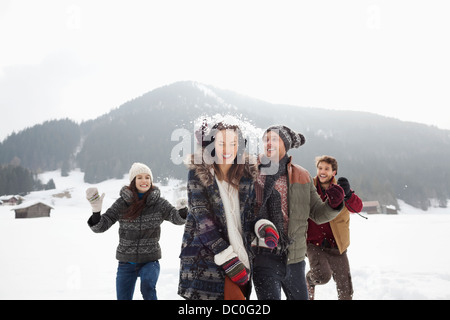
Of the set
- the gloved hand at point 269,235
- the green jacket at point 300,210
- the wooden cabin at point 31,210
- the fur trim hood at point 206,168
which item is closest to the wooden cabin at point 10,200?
the wooden cabin at point 31,210

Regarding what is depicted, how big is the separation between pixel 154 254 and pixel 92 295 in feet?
6.03

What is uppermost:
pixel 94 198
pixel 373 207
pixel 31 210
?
pixel 94 198

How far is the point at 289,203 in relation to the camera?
8.92ft

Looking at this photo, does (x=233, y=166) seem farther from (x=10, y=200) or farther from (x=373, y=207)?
(x=10, y=200)

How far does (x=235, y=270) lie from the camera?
1.95 metres

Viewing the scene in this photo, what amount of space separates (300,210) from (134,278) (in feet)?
6.44

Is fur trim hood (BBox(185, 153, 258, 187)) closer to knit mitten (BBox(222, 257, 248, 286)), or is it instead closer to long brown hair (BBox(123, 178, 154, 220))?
knit mitten (BBox(222, 257, 248, 286))

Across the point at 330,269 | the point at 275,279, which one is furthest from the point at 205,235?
the point at 330,269

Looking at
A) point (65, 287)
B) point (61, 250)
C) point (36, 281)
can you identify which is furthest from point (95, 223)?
point (61, 250)

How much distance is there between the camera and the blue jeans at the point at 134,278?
10.1 ft

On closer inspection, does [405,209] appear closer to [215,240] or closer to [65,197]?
[65,197]

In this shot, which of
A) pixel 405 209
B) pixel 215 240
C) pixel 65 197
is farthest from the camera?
pixel 405 209

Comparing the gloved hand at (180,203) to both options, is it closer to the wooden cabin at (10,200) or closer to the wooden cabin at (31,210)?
the wooden cabin at (31,210)

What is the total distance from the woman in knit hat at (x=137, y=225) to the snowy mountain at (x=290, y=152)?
3038 inches
